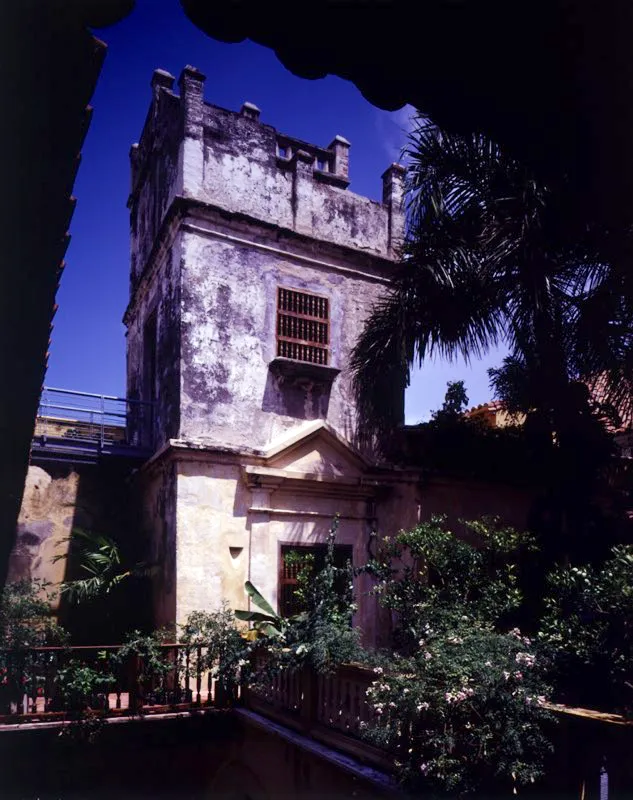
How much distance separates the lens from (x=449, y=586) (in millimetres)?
8867

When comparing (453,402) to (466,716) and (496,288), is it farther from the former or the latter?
(466,716)

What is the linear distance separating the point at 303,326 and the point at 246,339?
1.36 meters

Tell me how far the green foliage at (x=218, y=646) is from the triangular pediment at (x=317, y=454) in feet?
10.0

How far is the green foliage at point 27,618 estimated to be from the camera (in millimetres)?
10016

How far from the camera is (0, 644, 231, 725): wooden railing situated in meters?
9.17

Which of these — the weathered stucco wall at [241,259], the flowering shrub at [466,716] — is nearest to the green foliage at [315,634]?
the flowering shrub at [466,716]

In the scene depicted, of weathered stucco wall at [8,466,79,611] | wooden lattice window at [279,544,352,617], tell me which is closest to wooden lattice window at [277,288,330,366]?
wooden lattice window at [279,544,352,617]

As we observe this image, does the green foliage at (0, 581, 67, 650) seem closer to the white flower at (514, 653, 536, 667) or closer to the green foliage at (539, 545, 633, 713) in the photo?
the white flower at (514, 653, 536, 667)

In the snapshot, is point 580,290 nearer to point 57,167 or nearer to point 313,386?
point 313,386

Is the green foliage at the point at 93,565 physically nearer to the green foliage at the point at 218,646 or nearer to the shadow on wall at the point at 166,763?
the green foliage at the point at 218,646

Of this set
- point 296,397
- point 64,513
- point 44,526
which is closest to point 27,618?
point 44,526

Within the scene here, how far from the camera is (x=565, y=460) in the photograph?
10.3 m

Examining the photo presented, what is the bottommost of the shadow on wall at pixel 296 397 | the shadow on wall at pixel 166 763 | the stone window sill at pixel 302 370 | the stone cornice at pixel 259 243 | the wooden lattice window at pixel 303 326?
the shadow on wall at pixel 166 763

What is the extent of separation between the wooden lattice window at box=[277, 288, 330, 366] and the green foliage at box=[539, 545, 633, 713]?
297 inches
